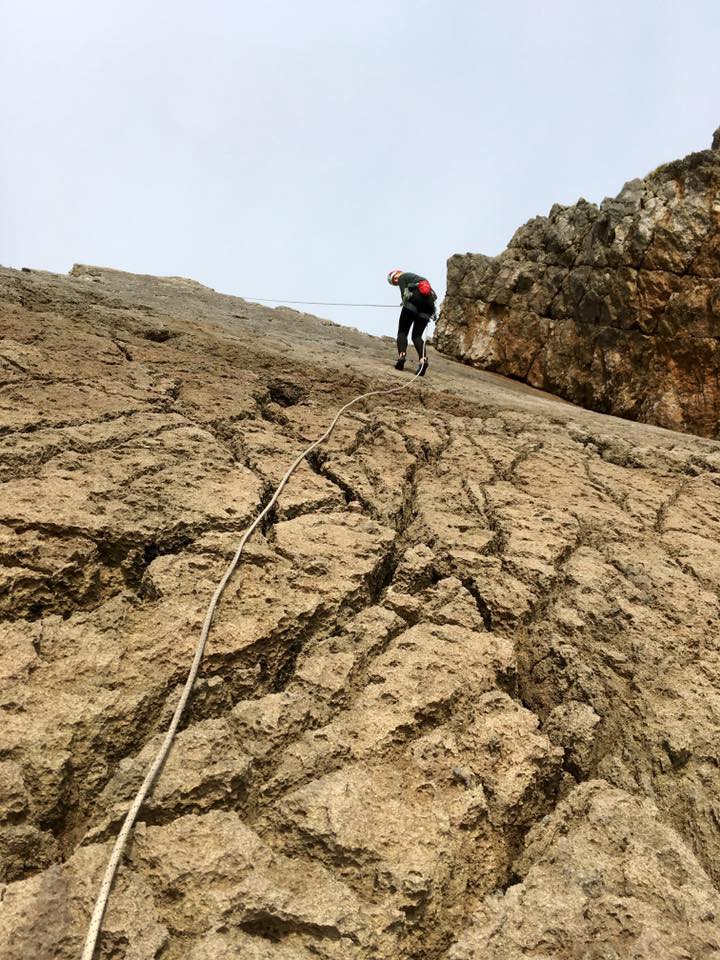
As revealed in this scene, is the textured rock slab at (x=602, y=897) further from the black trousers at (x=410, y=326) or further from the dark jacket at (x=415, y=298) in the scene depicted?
the dark jacket at (x=415, y=298)

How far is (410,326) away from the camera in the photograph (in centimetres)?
697

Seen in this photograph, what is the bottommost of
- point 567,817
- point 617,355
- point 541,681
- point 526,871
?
point 526,871

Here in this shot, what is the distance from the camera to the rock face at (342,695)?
5.03 feet

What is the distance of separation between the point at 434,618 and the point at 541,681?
454mm

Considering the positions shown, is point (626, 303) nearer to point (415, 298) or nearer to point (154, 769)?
point (415, 298)

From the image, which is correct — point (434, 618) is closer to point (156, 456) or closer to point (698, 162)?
point (156, 456)

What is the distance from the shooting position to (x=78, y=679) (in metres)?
1.88

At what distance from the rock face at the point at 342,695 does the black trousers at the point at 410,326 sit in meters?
3.35

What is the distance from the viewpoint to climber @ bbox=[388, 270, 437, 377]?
266 inches

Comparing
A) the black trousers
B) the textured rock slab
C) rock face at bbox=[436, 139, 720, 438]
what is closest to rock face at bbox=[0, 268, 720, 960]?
the textured rock slab

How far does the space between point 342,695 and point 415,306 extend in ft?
18.4

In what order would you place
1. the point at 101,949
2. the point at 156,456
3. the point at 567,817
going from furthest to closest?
1. the point at 156,456
2. the point at 567,817
3. the point at 101,949

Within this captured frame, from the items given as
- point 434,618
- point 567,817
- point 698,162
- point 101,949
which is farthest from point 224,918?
point 698,162

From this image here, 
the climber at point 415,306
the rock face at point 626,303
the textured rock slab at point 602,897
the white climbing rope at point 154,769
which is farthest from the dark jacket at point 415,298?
the textured rock slab at point 602,897
